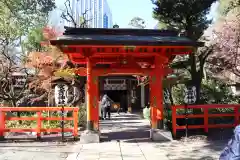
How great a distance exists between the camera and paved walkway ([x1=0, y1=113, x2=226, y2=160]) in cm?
1062

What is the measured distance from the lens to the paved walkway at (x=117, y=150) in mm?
10617

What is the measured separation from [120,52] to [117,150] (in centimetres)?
393

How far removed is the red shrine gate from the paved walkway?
94cm

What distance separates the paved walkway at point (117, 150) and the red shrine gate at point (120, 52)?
3.09 ft

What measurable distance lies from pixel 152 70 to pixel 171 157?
14.6 ft

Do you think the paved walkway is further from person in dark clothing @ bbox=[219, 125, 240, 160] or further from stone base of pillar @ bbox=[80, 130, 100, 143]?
person in dark clothing @ bbox=[219, 125, 240, 160]

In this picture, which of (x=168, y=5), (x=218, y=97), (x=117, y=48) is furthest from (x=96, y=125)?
(x=218, y=97)

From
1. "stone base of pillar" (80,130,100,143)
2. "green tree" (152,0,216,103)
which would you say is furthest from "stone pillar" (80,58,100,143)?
"green tree" (152,0,216,103)

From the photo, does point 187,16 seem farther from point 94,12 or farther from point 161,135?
point 94,12

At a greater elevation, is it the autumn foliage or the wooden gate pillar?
the autumn foliage

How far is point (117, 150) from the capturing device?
11.6m

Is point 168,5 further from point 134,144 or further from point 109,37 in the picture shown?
point 134,144

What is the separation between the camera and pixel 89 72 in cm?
1373

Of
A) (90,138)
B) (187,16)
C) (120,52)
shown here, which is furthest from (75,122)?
(187,16)
